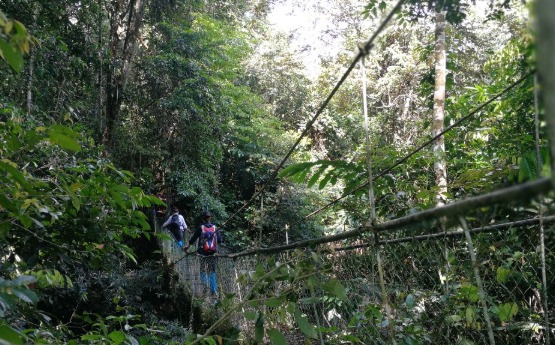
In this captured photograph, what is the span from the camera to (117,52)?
6414mm

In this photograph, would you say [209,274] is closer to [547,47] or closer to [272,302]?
A: [272,302]

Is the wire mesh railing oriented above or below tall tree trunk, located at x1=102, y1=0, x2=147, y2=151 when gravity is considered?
below

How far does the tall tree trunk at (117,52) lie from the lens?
6.16 meters

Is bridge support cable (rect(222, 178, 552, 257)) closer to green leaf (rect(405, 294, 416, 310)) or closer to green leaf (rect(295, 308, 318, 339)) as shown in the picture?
green leaf (rect(295, 308, 318, 339))

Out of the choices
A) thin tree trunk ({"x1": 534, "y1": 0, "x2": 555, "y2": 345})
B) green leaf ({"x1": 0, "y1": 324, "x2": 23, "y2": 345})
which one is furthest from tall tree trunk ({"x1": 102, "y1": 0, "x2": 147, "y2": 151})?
thin tree trunk ({"x1": 534, "y1": 0, "x2": 555, "y2": 345})

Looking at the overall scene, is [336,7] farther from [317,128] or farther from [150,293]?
[150,293]

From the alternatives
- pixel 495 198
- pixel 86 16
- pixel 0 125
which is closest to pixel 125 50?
pixel 86 16

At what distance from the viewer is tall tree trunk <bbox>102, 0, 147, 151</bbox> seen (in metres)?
6.16

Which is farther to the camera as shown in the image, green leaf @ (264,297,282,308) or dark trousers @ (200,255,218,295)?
dark trousers @ (200,255,218,295)

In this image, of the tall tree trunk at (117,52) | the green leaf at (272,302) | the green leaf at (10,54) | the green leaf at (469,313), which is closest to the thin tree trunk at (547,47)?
the green leaf at (10,54)

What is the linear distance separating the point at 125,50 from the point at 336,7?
580 cm

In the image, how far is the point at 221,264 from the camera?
3379 millimetres

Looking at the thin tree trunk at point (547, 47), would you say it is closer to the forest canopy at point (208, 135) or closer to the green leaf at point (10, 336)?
the forest canopy at point (208, 135)

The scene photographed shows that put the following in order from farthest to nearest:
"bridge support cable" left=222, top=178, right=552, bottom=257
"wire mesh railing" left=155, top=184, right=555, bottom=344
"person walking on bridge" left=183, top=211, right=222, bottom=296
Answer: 1. "person walking on bridge" left=183, top=211, right=222, bottom=296
2. "wire mesh railing" left=155, top=184, right=555, bottom=344
3. "bridge support cable" left=222, top=178, right=552, bottom=257
